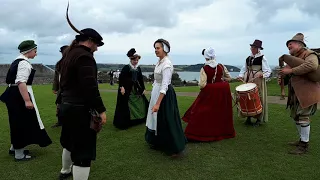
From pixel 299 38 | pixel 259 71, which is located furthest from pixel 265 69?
pixel 299 38

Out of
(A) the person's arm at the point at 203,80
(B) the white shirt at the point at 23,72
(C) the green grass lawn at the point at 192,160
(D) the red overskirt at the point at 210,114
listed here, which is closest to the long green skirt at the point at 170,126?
(C) the green grass lawn at the point at 192,160

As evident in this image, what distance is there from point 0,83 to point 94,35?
25.7 m

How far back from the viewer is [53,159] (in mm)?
5020

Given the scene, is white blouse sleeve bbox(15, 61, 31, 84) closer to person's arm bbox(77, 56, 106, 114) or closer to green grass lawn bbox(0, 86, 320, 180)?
green grass lawn bbox(0, 86, 320, 180)

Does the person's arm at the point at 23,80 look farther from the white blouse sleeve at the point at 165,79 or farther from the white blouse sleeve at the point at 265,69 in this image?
the white blouse sleeve at the point at 265,69

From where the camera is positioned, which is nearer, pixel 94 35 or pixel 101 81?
pixel 94 35

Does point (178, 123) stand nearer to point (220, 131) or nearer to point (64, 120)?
point (220, 131)

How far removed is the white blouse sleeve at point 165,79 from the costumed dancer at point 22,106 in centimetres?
196

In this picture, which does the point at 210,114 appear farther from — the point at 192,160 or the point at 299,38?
the point at 299,38

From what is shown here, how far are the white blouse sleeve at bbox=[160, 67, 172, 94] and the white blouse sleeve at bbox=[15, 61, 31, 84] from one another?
1.99 meters

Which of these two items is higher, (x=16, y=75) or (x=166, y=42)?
(x=166, y=42)

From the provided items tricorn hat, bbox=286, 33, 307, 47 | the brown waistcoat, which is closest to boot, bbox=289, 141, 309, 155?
the brown waistcoat

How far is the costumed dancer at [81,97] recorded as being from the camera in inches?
131

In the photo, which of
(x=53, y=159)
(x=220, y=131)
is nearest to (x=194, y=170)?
(x=220, y=131)
